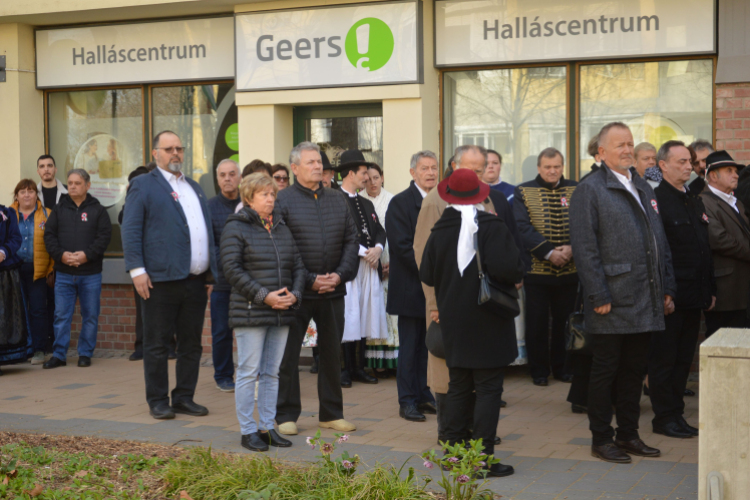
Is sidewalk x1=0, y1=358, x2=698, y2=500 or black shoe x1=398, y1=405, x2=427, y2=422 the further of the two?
black shoe x1=398, y1=405, x2=427, y2=422

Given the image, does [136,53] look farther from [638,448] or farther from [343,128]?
[638,448]

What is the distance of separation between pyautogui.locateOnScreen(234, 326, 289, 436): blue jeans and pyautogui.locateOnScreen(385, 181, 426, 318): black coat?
122 cm

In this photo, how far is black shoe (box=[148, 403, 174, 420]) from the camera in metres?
7.28

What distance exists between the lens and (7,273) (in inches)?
384

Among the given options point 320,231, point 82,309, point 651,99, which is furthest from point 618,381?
point 82,309

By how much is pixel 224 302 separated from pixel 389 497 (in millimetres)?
4445

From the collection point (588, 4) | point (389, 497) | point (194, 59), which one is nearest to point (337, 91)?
point (194, 59)

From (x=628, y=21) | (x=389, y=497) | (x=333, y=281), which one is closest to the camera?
(x=389, y=497)

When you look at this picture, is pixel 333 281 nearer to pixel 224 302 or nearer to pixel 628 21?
pixel 224 302

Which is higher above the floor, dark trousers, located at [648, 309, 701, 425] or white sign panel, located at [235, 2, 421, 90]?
white sign panel, located at [235, 2, 421, 90]

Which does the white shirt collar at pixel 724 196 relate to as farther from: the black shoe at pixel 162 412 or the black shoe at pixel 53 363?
the black shoe at pixel 53 363

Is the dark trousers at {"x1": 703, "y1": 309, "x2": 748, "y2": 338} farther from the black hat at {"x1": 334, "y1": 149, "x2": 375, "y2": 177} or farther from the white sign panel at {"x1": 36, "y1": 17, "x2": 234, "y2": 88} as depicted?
the white sign panel at {"x1": 36, "y1": 17, "x2": 234, "y2": 88}

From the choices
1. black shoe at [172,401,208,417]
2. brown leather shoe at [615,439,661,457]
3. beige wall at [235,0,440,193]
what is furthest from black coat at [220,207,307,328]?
beige wall at [235,0,440,193]

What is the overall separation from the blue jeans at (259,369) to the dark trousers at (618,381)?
84.5 inches
